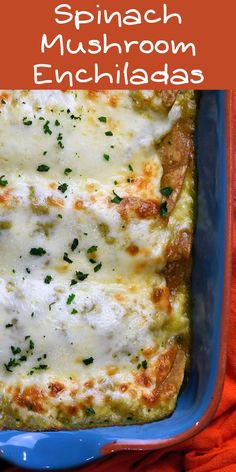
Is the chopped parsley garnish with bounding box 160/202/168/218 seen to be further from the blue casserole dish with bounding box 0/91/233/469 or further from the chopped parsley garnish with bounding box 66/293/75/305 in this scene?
the chopped parsley garnish with bounding box 66/293/75/305

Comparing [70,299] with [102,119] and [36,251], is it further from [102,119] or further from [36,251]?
[102,119]

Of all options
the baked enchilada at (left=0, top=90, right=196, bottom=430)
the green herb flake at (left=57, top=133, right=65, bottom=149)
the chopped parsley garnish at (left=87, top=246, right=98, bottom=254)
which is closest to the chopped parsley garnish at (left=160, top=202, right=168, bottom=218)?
the baked enchilada at (left=0, top=90, right=196, bottom=430)

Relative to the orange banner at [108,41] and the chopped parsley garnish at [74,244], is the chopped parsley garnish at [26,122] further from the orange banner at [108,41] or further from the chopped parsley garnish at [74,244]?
the chopped parsley garnish at [74,244]

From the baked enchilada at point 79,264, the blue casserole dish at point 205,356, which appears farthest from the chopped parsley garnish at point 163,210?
the blue casserole dish at point 205,356

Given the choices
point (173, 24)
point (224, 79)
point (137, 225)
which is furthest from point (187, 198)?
point (173, 24)

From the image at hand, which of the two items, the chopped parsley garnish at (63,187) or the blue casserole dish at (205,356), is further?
the chopped parsley garnish at (63,187)
